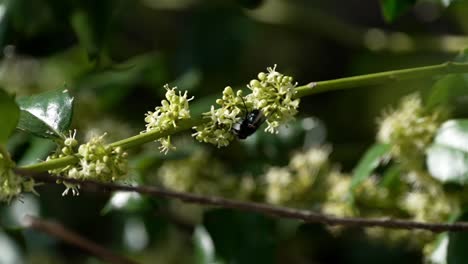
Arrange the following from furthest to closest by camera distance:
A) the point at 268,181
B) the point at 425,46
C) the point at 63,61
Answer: the point at 63,61 < the point at 425,46 < the point at 268,181

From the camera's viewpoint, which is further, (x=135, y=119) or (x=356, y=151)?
(x=135, y=119)

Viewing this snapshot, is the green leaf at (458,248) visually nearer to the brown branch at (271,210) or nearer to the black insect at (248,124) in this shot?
the brown branch at (271,210)

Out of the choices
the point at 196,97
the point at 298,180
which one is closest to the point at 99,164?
the point at 298,180

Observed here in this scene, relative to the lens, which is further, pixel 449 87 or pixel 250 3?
pixel 250 3

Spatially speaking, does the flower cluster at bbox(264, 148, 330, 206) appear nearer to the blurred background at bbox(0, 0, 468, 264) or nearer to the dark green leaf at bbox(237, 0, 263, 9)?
the blurred background at bbox(0, 0, 468, 264)

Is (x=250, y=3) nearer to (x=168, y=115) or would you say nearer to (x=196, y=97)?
(x=196, y=97)

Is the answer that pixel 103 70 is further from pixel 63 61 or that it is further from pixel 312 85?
pixel 312 85

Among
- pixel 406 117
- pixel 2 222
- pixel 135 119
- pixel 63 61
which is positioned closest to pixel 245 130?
pixel 406 117
